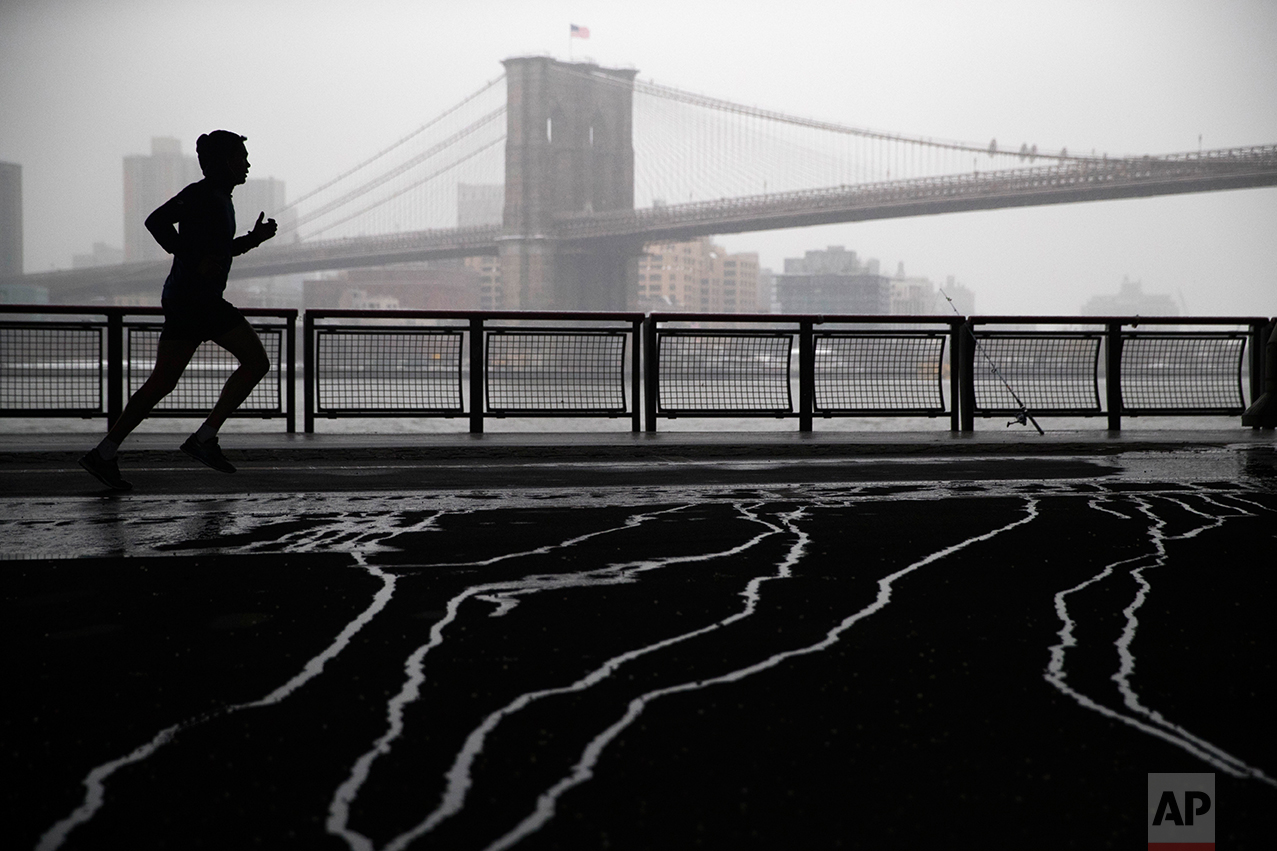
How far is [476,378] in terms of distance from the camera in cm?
1160

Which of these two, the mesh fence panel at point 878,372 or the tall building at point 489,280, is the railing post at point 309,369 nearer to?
the mesh fence panel at point 878,372

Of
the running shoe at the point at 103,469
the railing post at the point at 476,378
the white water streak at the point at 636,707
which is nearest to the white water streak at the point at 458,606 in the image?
the white water streak at the point at 636,707

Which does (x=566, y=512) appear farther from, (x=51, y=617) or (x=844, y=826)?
(x=844, y=826)

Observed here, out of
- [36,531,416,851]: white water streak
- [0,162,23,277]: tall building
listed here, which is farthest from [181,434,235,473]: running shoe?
[0,162,23,277]: tall building

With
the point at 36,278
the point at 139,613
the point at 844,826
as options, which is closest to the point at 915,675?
the point at 844,826

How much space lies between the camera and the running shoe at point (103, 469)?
6.97 meters

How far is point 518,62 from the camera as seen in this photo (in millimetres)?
78438

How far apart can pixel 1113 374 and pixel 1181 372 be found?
0.84 metres

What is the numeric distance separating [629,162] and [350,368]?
235 ft

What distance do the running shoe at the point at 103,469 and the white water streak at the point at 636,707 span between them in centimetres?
447

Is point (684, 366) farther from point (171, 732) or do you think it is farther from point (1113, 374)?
point (171, 732)

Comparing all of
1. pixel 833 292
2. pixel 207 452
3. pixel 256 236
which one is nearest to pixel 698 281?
pixel 833 292

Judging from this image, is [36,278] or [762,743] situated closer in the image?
[762,743]

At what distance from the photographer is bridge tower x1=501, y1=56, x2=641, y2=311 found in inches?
2509
